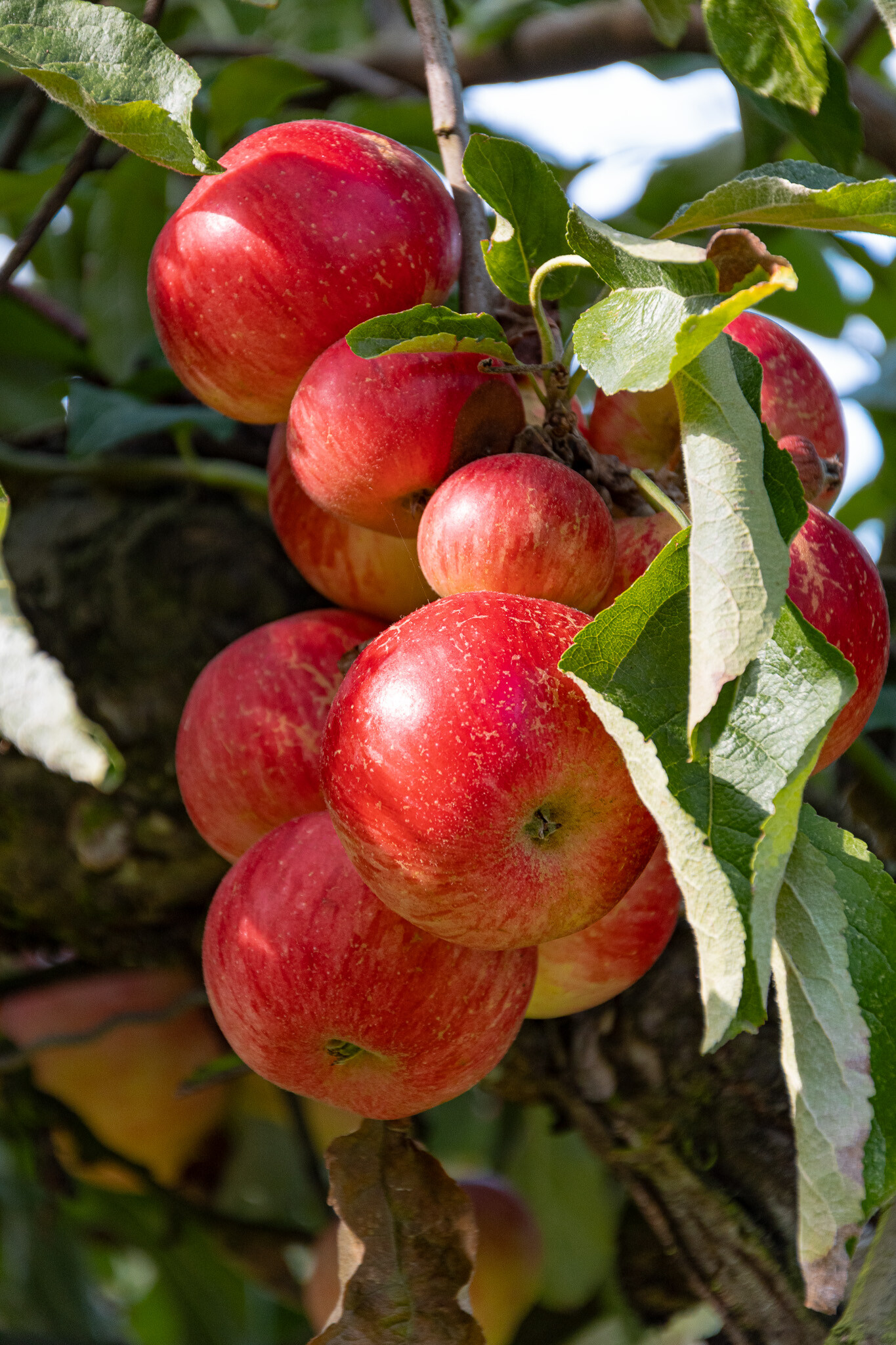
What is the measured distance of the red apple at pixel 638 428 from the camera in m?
0.57

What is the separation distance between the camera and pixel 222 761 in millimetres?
568

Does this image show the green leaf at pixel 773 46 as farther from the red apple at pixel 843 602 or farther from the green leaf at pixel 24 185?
the green leaf at pixel 24 185

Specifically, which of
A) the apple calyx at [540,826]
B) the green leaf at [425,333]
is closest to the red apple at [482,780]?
the apple calyx at [540,826]

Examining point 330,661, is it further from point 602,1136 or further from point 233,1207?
point 233,1207

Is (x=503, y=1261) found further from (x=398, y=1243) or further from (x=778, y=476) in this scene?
(x=778, y=476)

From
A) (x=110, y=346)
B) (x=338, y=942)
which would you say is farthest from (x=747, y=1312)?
(x=110, y=346)

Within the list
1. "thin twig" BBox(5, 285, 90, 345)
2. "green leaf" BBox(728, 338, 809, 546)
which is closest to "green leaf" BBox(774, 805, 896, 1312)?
"green leaf" BBox(728, 338, 809, 546)

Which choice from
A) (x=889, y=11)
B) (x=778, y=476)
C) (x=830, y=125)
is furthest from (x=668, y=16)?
(x=778, y=476)

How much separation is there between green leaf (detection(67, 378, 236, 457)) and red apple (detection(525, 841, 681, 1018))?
17.8 inches

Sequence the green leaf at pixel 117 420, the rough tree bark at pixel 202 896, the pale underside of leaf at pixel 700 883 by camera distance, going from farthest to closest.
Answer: the green leaf at pixel 117 420 → the rough tree bark at pixel 202 896 → the pale underside of leaf at pixel 700 883

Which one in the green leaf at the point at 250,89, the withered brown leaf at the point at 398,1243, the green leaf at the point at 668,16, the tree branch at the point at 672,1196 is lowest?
the tree branch at the point at 672,1196

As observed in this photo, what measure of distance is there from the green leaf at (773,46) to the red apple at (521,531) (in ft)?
0.89

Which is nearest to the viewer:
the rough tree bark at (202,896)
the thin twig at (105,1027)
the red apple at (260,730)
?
the red apple at (260,730)

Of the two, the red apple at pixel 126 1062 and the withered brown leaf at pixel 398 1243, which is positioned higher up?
the withered brown leaf at pixel 398 1243
